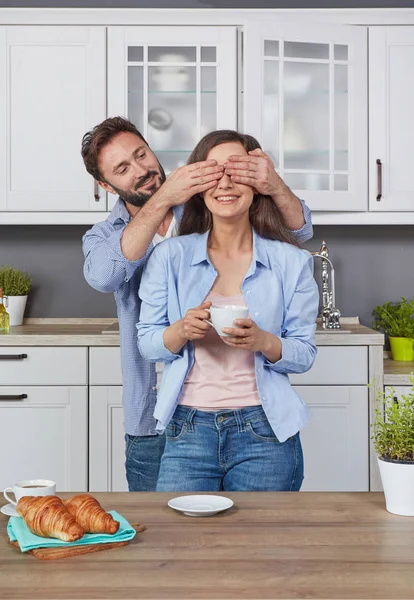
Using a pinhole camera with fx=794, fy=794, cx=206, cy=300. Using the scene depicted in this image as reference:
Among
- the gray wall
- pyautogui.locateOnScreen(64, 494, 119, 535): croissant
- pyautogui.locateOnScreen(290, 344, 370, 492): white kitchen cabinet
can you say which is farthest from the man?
the gray wall

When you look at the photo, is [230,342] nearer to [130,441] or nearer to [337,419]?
[130,441]

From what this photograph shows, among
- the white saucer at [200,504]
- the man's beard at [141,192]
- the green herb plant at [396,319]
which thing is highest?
the man's beard at [141,192]

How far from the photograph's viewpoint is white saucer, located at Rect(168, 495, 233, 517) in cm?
131

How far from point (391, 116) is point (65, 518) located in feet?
8.58

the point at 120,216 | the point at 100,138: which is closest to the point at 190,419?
the point at 120,216

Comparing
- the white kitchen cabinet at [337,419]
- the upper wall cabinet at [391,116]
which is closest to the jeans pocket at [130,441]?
the white kitchen cabinet at [337,419]

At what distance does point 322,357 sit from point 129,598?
214 cm

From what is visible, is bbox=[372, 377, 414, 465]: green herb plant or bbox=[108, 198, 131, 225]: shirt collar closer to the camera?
bbox=[372, 377, 414, 465]: green herb plant

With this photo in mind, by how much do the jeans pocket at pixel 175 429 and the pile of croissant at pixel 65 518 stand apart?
47 cm

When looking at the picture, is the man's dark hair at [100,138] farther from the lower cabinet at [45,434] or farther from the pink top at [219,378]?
the lower cabinet at [45,434]

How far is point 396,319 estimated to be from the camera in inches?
139

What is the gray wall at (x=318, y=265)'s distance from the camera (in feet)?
12.2

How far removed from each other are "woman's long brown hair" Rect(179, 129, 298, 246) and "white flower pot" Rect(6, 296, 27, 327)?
1.78 m

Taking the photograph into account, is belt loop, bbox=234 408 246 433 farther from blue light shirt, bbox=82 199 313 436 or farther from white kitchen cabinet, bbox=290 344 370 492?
white kitchen cabinet, bbox=290 344 370 492
